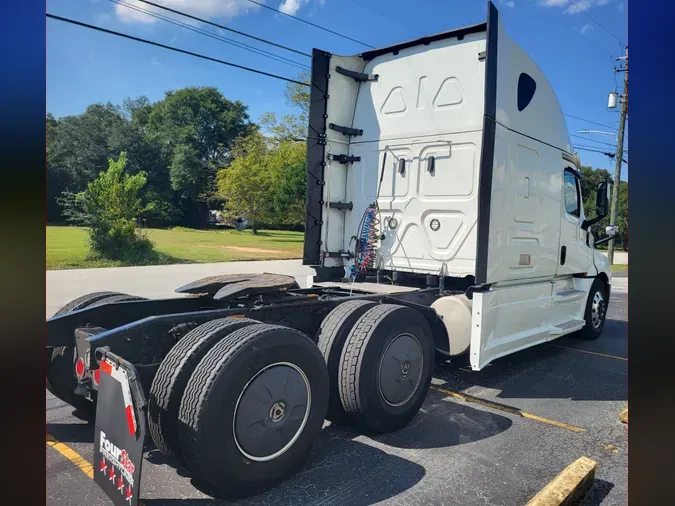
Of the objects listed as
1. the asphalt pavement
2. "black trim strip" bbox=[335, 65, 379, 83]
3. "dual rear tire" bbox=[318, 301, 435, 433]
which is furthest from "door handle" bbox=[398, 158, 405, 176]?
the asphalt pavement

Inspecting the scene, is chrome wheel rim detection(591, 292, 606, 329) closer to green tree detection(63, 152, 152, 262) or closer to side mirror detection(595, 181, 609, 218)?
side mirror detection(595, 181, 609, 218)

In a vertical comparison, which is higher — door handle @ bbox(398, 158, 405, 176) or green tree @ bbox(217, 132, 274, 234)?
green tree @ bbox(217, 132, 274, 234)

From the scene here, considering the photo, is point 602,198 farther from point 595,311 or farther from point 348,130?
point 348,130

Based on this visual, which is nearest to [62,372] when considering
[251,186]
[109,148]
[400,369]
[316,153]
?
[400,369]

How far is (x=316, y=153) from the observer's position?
6.27 meters

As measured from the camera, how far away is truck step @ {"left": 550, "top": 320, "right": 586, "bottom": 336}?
6443 millimetres

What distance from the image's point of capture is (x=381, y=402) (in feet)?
13.5

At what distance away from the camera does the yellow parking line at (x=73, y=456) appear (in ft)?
11.7

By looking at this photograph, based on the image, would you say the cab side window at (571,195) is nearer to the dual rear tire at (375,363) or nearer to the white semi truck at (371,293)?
the white semi truck at (371,293)

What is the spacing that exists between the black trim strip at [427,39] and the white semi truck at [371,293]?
17 millimetres

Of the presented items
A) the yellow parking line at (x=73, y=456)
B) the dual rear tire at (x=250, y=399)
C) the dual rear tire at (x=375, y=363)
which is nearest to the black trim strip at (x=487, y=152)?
the dual rear tire at (x=375, y=363)

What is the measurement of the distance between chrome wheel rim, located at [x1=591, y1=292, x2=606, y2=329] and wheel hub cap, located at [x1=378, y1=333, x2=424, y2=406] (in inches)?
186

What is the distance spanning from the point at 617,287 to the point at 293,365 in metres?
15.8
